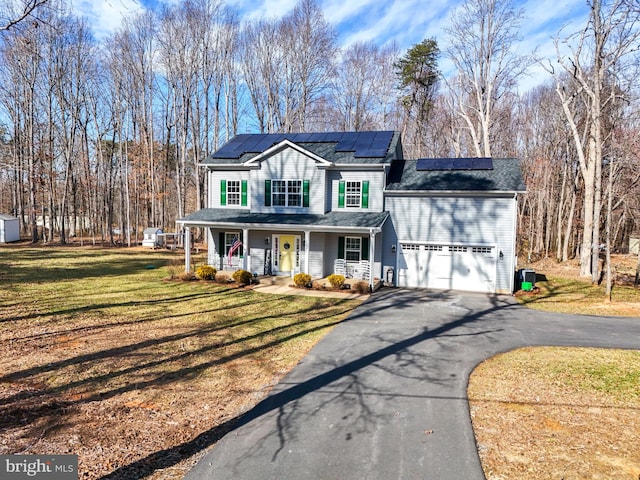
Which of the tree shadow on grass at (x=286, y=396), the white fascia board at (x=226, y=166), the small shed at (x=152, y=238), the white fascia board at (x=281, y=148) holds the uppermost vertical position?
the white fascia board at (x=281, y=148)

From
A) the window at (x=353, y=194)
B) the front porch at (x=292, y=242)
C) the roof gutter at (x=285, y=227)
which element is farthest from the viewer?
the window at (x=353, y=194)

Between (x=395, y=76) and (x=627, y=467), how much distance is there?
33353mm

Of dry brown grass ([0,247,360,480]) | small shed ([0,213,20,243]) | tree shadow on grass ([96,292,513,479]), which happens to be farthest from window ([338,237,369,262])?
small shed ([0,213,20,243])

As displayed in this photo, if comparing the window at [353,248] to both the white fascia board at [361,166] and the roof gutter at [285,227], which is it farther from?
the white fascia board at [361,166]

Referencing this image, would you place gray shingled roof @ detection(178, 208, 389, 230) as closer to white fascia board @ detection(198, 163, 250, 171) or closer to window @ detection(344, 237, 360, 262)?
window @ detection(344, 237, 360, 262)

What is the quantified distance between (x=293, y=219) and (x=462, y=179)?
8.03 meters

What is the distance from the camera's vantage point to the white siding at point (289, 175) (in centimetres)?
1808

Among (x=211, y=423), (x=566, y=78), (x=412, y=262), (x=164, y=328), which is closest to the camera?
(x=211, y=423)

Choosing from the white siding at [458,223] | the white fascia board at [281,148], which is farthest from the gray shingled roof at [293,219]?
the white fascia board at [281,148]

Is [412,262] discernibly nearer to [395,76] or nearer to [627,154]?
[627,154]

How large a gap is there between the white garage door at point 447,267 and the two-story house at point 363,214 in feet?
0.15

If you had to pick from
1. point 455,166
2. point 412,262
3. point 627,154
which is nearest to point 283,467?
point 412,262

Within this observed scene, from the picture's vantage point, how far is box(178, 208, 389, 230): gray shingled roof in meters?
16.5

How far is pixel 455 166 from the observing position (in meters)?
18.2
